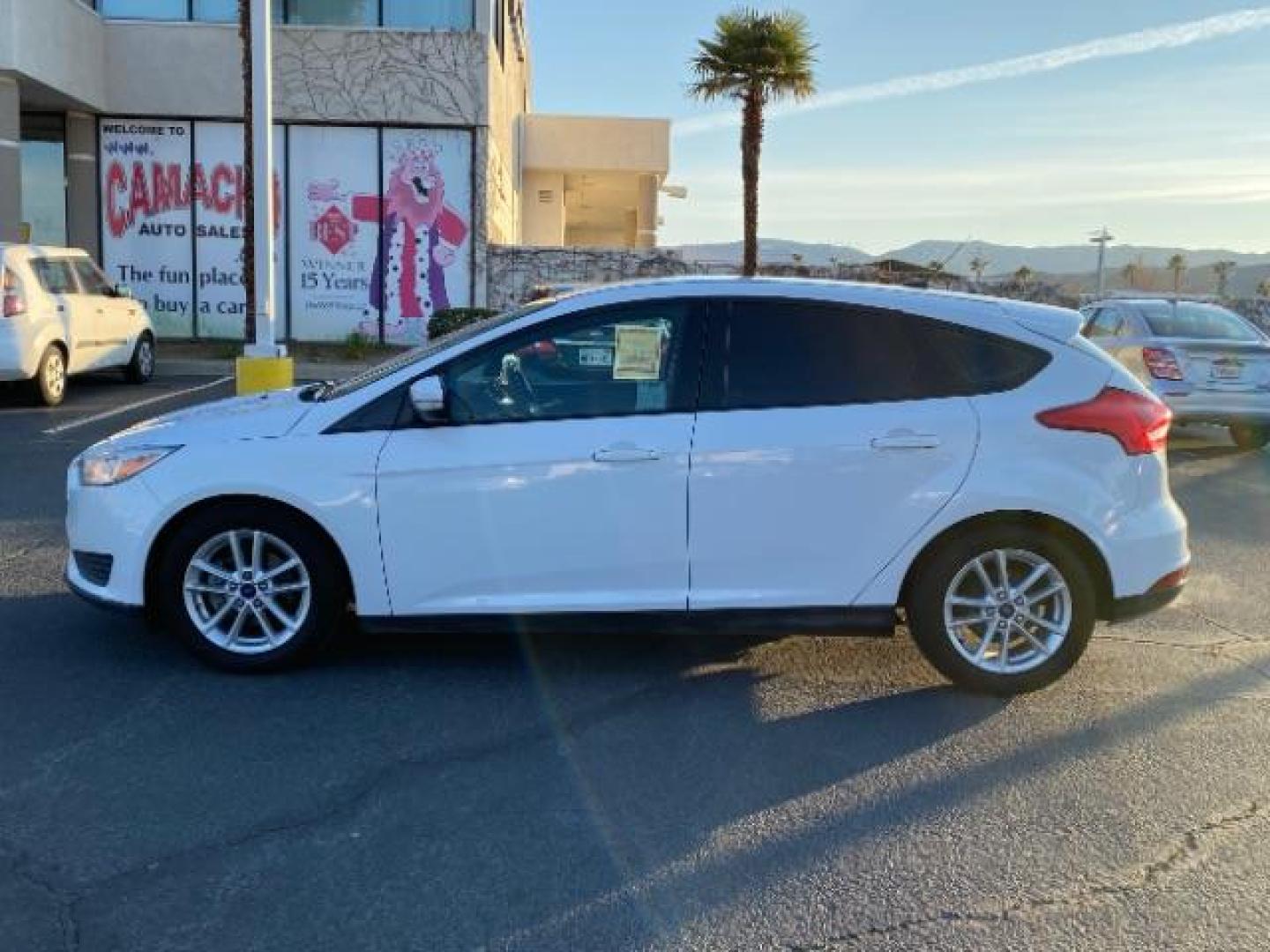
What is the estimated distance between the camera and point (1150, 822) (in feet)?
12.9

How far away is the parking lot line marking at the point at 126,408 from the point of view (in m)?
11.6

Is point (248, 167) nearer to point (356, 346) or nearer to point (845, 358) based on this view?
point (356, 346)

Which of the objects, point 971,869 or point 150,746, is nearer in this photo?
point 971,869

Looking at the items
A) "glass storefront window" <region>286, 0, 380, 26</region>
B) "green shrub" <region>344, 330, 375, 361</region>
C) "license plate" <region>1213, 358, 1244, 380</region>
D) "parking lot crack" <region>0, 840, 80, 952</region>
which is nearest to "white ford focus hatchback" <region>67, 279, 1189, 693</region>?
"parking lot crack" <region>0, 840, 80, 952</region>

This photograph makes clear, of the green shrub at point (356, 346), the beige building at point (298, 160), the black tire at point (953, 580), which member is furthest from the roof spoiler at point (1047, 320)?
the beige building at point (298, 160)

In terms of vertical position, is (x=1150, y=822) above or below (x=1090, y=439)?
below

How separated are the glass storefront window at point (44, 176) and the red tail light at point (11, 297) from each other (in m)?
10.2

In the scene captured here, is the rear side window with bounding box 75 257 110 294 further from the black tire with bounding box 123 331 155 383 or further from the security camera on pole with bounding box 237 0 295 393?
the security camera on pole with bounding box 237 0 295 393

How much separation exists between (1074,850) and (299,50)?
20.6 m

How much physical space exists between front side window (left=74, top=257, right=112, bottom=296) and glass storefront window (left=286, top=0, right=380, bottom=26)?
349 inches

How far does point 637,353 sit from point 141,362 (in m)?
12.3

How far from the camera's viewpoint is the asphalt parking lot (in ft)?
10.8

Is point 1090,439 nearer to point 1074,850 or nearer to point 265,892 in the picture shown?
point 1074,850

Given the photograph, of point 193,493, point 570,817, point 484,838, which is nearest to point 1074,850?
point 570,817
